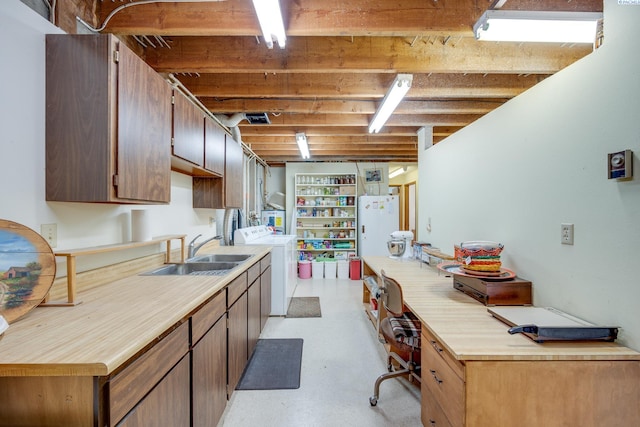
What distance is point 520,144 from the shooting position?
1.92 m

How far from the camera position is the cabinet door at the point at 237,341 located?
1.93 metres

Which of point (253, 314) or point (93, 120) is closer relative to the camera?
point (93, 120)

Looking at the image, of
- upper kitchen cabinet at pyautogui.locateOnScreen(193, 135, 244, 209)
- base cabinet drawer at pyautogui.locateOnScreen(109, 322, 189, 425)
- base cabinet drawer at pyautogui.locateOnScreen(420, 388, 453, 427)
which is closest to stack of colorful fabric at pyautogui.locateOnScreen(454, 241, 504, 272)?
base cabinet drawer at pyautogui.locateOnScreen(420, 388, 453, 427)

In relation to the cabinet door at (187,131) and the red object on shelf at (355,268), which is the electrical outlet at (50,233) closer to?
the cabinet door at (187,131)

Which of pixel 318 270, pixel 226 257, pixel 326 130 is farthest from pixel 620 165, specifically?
pixel 318 270

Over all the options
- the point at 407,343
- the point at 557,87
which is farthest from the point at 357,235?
the point at 557,87

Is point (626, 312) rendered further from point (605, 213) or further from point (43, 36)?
point (43, 36)

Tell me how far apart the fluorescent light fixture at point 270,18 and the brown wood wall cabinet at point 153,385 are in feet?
5.24

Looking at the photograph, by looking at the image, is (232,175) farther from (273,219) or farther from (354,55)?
(273,219)

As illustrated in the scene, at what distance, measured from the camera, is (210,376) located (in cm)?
160

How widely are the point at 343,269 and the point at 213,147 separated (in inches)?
153

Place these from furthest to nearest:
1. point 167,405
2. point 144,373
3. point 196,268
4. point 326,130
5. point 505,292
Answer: point 326,130 → point 196,268 → point 505,292 → point 167,405 → point 144,373

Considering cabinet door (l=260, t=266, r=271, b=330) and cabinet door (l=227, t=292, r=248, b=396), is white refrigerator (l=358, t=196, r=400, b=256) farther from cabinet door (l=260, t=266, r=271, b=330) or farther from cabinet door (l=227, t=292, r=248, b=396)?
cabinet door (l=227, t=292, r=248, b=396)

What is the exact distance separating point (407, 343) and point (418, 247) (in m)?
1.55
